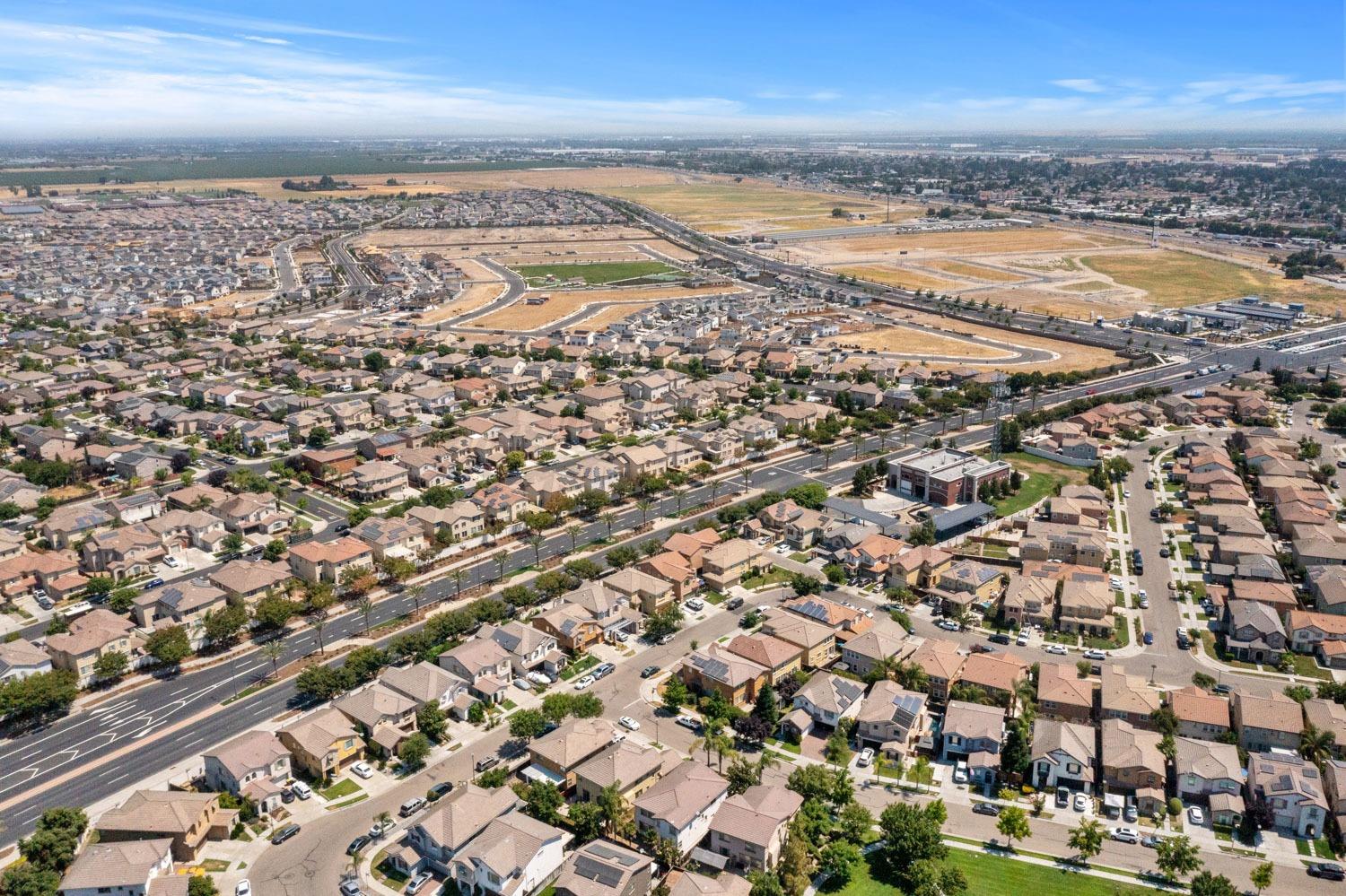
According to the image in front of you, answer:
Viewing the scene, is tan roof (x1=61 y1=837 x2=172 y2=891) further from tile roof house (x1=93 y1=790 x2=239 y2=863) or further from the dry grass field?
the dry grass field

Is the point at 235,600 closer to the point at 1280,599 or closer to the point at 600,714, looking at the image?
the point at 600,714

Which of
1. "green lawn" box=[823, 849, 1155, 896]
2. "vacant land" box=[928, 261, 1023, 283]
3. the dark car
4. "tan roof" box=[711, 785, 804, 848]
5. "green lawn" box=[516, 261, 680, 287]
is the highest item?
"vacant land" box=[928, 261, 1023, 283]

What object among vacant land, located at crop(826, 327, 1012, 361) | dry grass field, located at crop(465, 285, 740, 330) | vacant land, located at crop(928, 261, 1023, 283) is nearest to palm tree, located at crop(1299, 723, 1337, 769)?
vacant land, located at crop(826, 327, 1012, 361)

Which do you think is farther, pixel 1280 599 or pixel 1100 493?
pixel 1100 493

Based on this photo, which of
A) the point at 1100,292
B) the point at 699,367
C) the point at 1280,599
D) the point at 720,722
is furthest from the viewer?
the point at 1100,292

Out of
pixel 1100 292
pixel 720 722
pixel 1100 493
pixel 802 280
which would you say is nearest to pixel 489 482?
pixel 720 722

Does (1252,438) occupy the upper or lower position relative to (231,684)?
upper
